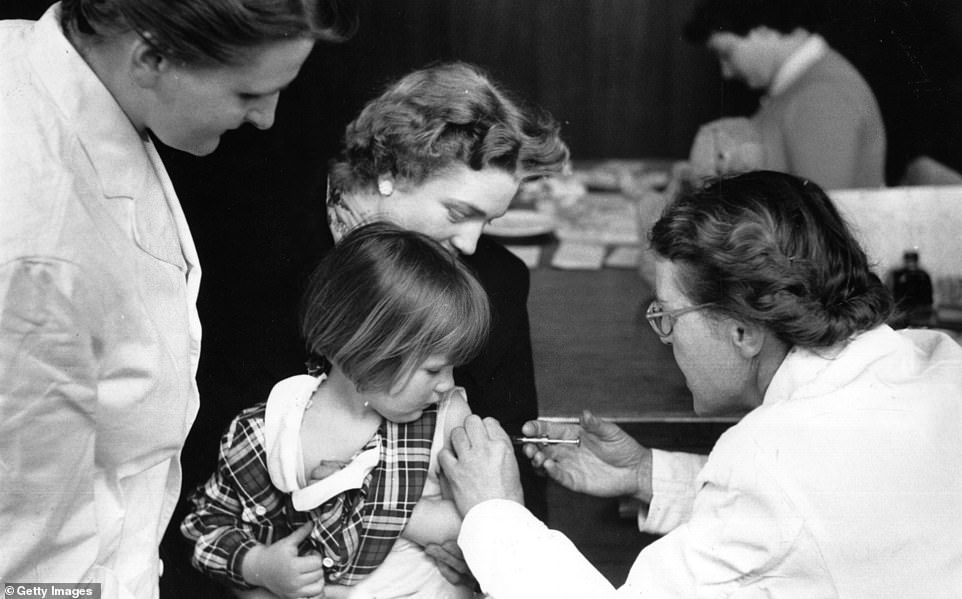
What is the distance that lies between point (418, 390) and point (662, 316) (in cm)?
51

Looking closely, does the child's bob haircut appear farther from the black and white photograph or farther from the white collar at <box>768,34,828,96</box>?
the white collar at <box>768,34,828,96</box>

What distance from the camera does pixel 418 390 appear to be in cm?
202

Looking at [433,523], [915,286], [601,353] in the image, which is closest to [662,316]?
[433,523]

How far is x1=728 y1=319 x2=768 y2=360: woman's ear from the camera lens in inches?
75.2

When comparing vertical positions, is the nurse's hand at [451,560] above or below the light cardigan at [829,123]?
below

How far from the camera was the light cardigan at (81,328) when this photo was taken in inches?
58.7

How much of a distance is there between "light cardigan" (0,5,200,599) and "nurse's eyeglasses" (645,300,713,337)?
90 centimetres

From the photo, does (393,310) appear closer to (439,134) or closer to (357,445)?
(357,445)

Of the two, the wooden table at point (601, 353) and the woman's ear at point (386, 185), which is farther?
A: the wooden table at point (601, 353)

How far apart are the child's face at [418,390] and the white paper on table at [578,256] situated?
1.26m

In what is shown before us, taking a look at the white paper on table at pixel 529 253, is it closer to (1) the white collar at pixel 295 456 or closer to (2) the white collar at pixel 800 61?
(2) the white collar at pixel 800 61

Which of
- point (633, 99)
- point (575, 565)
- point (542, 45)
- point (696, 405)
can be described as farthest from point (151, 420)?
point (633, 99)

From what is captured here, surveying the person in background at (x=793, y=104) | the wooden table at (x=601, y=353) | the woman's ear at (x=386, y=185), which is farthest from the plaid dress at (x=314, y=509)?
the person in background at (x=793, y=104)

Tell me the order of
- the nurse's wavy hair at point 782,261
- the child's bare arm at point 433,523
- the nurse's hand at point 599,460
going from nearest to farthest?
the nurse's wavy hair at point 782,261 → the child's bare arm at point 433,523 → the nurse's hand at point 599,460
